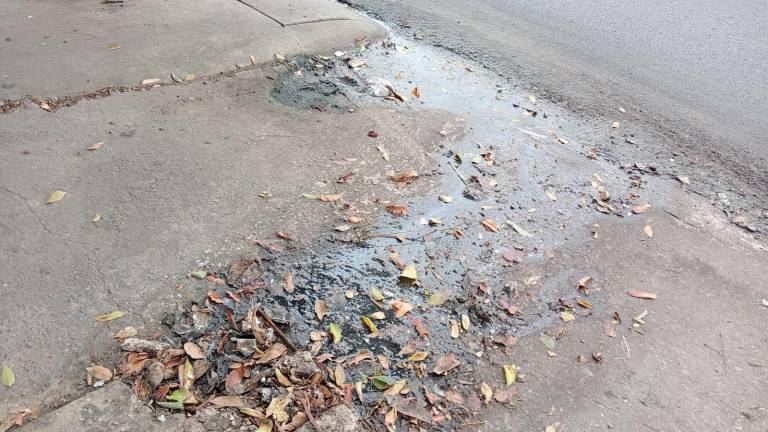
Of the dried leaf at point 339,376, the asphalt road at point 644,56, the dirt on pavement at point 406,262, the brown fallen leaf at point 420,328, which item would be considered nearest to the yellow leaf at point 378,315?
the dirt on pavement at point 406,262

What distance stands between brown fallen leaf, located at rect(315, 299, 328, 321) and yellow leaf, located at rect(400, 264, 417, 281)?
1.47 ft

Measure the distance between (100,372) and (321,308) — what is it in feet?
3.19

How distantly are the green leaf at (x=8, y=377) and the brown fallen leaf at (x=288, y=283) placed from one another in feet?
3.79

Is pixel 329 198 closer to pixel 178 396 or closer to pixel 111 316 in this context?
pixel 111 316

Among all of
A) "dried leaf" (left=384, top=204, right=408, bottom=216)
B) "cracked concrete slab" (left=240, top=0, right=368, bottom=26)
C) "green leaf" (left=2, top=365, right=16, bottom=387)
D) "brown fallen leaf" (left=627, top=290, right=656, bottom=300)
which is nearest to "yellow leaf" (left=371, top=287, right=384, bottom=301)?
"dried leaf" (left=384, top=204, right=408, bottom=216)

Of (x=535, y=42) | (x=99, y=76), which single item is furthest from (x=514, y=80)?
(x=99, y=76)

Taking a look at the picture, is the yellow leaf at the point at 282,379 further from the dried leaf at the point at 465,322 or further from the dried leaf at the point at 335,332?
the dried leaf at the point at 465,322

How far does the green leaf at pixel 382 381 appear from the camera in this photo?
2.49 meters

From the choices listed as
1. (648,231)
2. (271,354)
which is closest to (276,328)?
(271,354)

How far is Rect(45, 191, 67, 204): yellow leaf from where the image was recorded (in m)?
3.13

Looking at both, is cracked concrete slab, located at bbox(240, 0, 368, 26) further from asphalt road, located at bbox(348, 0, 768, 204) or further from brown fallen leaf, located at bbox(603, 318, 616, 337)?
brown fallen leaf, located at bbox(603, 318, 616, 337)

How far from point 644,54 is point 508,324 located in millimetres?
4247

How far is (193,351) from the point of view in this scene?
249cm

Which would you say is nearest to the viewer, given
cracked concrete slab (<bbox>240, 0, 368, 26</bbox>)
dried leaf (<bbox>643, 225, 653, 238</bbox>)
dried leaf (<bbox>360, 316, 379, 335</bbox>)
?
dried leaf (<bbox>360, 316, 379, 335</bbox>)
